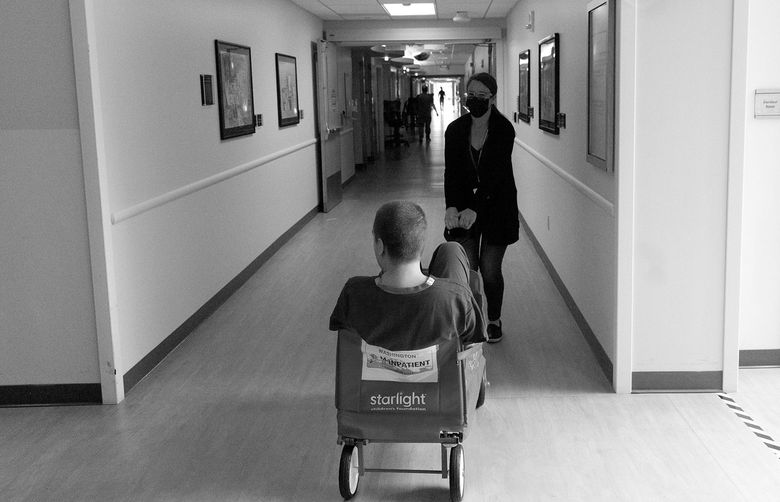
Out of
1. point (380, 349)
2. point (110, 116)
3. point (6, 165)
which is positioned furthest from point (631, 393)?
point (6, 165)

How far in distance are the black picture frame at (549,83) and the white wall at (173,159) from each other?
236cm

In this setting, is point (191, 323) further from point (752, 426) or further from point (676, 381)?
point (752, 426)

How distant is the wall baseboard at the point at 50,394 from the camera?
391cm

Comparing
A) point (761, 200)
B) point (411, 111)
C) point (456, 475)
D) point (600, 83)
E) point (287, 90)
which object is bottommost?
point (456, 475)

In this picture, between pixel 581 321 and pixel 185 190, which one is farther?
pixel 185 190

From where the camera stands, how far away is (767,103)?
13.0 ft

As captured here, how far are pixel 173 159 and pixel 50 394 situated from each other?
1.60 meters

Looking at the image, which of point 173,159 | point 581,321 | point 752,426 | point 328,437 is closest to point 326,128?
point 173,159

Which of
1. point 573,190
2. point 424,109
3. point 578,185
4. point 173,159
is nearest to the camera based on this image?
point 173,159

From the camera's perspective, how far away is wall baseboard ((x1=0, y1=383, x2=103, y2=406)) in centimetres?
391

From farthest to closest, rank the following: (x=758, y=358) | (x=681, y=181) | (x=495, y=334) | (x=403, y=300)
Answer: (x=495, y=334) → (x=758, y=358) → (x=681, y=181) → (x=403, y=300)

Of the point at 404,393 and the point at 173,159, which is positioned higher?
the point at 173,159

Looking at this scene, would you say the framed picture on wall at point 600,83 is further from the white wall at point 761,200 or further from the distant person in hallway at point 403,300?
the distant person in hallway at point 403,300

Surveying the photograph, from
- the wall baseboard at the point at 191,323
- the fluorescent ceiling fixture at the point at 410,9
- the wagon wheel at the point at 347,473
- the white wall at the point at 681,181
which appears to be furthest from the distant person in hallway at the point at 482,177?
the fluorescent ceiling fixture at the point at 410,9
